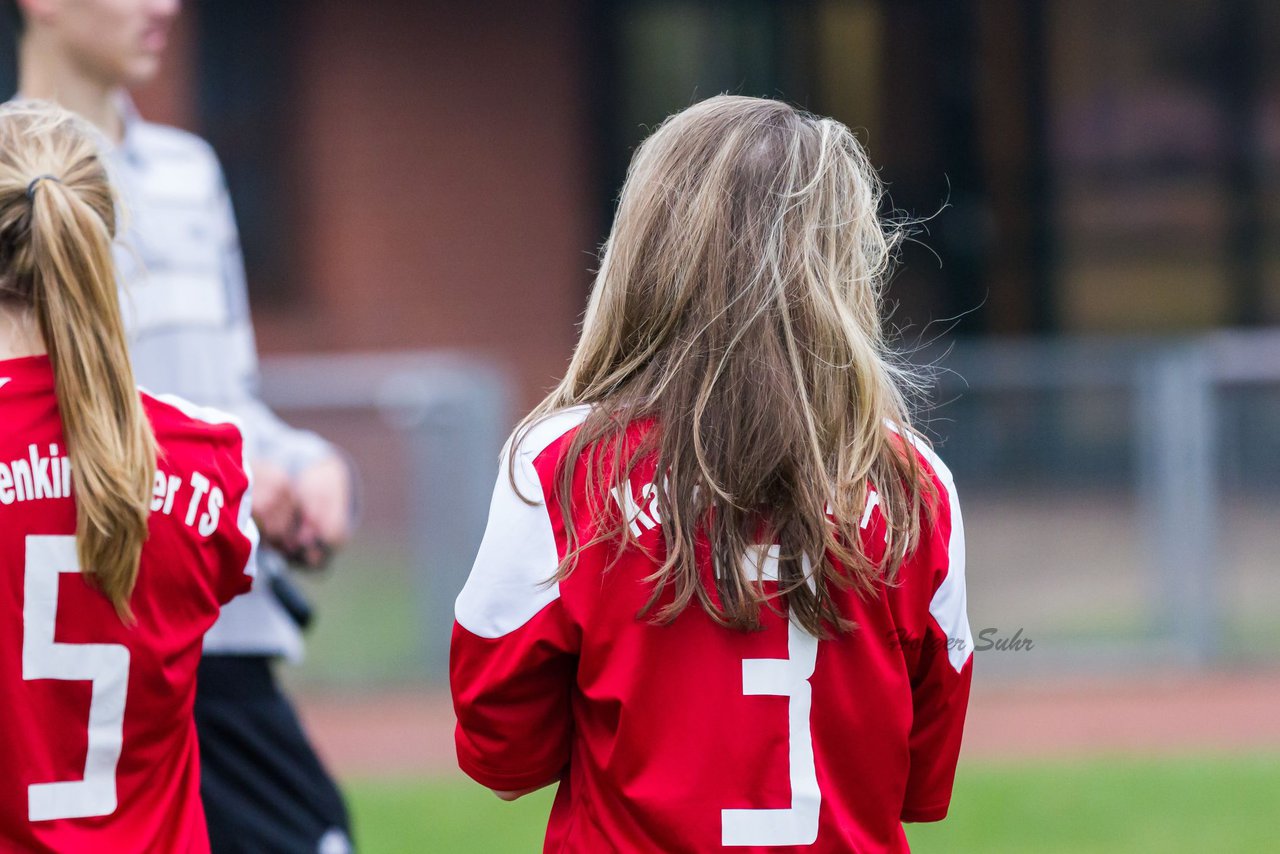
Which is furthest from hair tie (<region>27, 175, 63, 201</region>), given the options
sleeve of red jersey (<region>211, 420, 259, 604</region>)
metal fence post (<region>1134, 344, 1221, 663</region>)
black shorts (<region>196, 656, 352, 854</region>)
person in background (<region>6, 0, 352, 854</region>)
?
metal fence post (<region>1134, 344, 1221, 663</region>)

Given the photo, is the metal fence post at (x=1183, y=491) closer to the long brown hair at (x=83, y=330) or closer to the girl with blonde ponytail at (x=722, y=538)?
the girl with blonde ponytail at (x=722, y=538)

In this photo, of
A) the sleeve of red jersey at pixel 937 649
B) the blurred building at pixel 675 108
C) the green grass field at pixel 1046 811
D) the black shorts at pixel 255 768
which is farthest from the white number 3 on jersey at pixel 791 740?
the blurred building at pixel 675 108

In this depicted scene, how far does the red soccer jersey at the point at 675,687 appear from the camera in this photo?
75.0 inches

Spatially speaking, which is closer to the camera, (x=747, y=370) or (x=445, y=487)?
(x=747, y=370)

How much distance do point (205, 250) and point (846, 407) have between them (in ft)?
4.58

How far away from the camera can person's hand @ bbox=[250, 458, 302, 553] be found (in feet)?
8.83

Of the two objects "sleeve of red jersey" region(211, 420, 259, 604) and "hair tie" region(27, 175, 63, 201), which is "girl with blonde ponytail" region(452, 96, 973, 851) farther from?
"hair tie" region(27, 175, 63, 201)

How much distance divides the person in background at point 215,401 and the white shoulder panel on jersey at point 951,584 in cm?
112

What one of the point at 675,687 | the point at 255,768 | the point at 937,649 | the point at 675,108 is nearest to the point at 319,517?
the point at 255,768

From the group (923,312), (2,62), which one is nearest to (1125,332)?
(923,312)

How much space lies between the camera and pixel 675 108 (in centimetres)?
1070

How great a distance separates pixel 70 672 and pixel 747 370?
0.94 metres

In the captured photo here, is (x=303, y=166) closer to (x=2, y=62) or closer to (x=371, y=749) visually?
(x=371, y=749)

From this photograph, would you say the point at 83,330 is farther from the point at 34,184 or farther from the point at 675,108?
the point at 675,108
